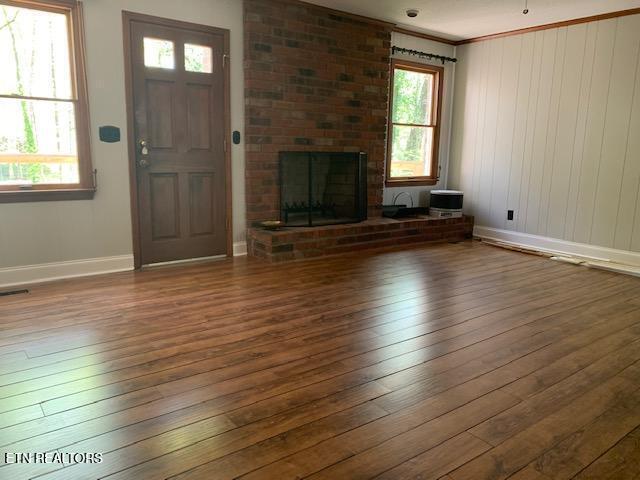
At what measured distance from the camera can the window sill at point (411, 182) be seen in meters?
6.11

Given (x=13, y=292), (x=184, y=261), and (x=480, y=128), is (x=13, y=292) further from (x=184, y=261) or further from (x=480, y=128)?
(x=480, y=128)


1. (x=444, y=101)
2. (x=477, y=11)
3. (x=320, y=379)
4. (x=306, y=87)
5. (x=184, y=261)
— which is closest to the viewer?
(x=320, y=379)

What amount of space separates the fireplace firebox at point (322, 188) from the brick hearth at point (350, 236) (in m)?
0.23

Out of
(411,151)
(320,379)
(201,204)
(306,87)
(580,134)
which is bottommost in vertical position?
(320,379)

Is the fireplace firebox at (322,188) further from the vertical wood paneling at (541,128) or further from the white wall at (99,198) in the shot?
the vertical wood paneling at (541,128)

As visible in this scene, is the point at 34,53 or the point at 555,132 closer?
the point at 34,53

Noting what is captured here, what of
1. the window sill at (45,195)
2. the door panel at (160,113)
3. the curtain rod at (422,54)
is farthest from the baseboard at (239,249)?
the curtain rod at (422,54)

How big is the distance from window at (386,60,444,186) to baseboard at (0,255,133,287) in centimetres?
347

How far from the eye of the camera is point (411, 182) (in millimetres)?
6348

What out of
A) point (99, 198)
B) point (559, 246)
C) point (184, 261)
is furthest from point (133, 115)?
point (559, 246)

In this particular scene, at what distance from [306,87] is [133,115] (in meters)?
1.86

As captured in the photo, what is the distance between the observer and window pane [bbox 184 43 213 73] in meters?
4.24

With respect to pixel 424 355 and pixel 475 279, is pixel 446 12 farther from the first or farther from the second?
pixel 424 355

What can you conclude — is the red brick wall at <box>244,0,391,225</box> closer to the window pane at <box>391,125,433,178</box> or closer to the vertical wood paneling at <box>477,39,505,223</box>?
the window pane at <box>391,125,433,178</box>
